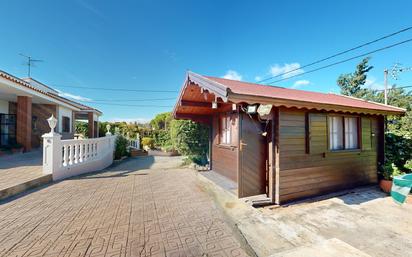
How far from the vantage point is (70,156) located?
651 centimetres

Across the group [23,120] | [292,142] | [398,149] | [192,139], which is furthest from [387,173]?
[23,120]

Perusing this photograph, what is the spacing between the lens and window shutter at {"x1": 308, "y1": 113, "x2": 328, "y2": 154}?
4826 mm

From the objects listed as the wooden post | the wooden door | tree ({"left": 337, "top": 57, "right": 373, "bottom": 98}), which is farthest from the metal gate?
tree ({"left": 337, "top": 57, "right": 373, "bottom": 98})

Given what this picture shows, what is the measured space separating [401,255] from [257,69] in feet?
52.2

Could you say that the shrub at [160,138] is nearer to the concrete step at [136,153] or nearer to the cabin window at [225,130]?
the concrete step at [136,153]

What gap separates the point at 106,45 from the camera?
1266 cm

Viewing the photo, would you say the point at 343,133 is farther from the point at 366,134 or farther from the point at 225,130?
the point at 225,130

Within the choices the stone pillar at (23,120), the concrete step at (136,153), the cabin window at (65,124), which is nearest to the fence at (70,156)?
the stone pillar at (23,120)

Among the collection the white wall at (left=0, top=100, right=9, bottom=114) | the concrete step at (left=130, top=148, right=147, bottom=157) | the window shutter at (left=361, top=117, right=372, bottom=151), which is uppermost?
the white wall at (left=0, top=100, right=9, bottom=114)

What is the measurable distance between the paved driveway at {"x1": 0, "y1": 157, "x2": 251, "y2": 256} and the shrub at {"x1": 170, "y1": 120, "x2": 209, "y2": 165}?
366 centimetres

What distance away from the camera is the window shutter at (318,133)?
4.83 metres

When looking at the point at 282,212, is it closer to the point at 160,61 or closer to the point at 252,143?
the point at 252,143

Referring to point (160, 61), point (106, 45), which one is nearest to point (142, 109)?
point (160, 61)

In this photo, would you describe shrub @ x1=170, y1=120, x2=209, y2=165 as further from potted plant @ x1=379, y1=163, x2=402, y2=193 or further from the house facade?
the house facade
